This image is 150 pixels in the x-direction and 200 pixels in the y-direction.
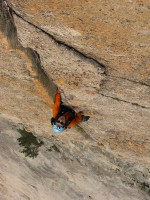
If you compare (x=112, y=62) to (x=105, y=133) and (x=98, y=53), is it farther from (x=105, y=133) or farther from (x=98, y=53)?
(x=105, y=133)

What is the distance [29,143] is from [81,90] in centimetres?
456

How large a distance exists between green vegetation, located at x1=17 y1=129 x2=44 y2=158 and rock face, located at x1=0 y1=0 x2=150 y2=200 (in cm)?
16

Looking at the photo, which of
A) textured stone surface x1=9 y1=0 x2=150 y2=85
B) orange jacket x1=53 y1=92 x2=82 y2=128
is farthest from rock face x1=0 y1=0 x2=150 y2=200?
orange jacket x1=53 y1=92 x2=82 y2=128

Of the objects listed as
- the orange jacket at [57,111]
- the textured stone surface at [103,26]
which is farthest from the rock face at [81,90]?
the orange jacket at [57,111]

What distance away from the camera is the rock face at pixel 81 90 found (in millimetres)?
2785

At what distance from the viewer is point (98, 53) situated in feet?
10.6

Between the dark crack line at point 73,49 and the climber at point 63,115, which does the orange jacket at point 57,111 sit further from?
the dark crack line at point 73,49

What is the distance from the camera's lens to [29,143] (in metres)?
8.17

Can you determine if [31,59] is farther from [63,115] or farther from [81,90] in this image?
[63,115]

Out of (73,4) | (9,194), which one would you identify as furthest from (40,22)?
(9,194)

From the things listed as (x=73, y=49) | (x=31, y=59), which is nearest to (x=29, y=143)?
(x=31, y=59)

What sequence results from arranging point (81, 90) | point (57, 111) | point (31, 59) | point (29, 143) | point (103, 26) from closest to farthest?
1. point (103, 26)
2. point (31, 59)
3. point (81, 90)
4. point (57, 111)
5. point (29, 143)

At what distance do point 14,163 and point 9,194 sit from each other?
298 centimetres

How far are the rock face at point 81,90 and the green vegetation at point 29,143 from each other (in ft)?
0.53
